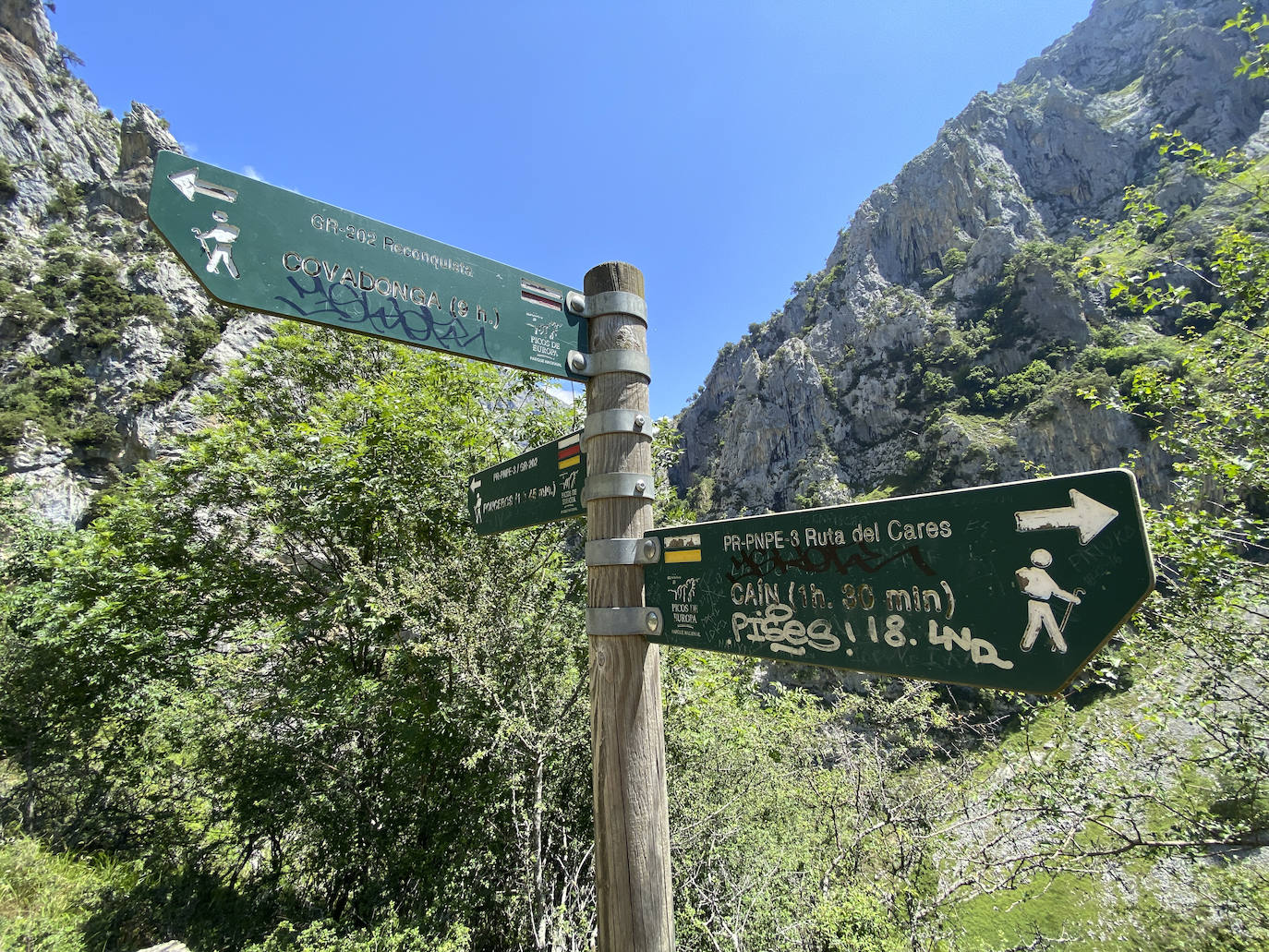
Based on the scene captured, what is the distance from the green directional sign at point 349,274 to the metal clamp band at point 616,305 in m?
0.07

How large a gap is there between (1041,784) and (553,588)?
546 centimetres

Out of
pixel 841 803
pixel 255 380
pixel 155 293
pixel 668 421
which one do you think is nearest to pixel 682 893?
pixel 841 803

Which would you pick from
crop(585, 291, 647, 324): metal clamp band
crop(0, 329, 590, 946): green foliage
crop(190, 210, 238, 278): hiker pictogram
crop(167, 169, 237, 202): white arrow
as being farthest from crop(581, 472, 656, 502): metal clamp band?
crop(0, 329, 590, 946): green foliage

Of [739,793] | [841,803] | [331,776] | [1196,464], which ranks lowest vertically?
[841,803]

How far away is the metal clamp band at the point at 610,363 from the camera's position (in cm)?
167

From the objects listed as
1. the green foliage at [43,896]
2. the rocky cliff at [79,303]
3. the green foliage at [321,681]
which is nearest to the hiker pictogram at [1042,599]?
the green foliage at [321,681]

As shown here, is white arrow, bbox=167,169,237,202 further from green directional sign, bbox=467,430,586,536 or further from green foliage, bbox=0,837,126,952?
green foliage, bbox=0,837,126,952

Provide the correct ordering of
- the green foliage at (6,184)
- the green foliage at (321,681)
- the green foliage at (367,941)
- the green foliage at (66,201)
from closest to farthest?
1. the green foliage at (367,941)
2. the green foliage at (321,681)
3. the green foliage at (6,184)
4. the green foliage at (66,201)

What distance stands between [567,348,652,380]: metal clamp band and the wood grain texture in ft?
0.09

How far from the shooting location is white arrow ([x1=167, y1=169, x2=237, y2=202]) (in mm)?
1203

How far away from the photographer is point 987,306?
201 ft

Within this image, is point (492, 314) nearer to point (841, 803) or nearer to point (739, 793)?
point (739, 793)

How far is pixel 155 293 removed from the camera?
34.3 metres

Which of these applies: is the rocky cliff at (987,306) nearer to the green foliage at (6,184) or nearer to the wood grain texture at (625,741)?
the wood grain texture at (625,741)
